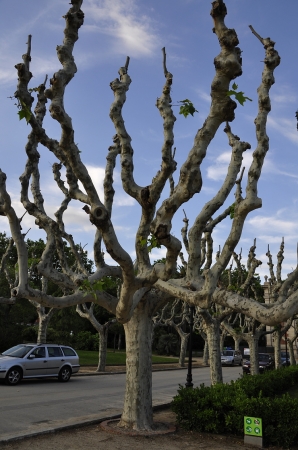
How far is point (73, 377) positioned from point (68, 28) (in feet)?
60.9

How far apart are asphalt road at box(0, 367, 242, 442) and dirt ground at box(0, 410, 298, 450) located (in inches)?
14.2

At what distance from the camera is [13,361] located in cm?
1811

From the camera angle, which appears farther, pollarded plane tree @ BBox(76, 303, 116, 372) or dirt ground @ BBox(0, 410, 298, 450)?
pollarded plane tree @ BBox(76, 303, 116, 372)

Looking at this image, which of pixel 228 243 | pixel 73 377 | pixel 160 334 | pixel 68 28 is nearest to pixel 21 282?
pixel 228 243

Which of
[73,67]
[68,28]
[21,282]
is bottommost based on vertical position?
[21,282]

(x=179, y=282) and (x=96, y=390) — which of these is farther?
(x=96, y=390)

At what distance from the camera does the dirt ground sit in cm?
866

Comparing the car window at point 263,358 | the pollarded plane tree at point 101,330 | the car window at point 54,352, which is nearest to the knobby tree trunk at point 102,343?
the pollarded plane tree at point 101,330

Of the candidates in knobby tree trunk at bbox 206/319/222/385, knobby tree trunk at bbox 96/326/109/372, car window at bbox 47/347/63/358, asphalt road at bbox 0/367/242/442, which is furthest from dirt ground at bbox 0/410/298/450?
knobby tree trunk at bbox 96/326/109/372

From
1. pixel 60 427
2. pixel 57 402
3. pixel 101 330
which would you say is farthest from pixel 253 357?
pixel 60 427

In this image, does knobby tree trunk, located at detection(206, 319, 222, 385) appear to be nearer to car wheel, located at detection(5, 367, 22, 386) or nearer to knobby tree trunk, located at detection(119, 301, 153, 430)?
knobby tree trunk, located at detection(119, 301, 153, 430)

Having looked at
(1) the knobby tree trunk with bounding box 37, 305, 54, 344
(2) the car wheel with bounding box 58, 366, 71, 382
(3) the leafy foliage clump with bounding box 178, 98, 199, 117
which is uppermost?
(3) the leafy foliage clump with bounding box 178, 98, 199, 117

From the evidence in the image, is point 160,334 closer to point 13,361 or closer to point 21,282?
point 13,361

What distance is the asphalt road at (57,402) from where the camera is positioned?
1058cm
